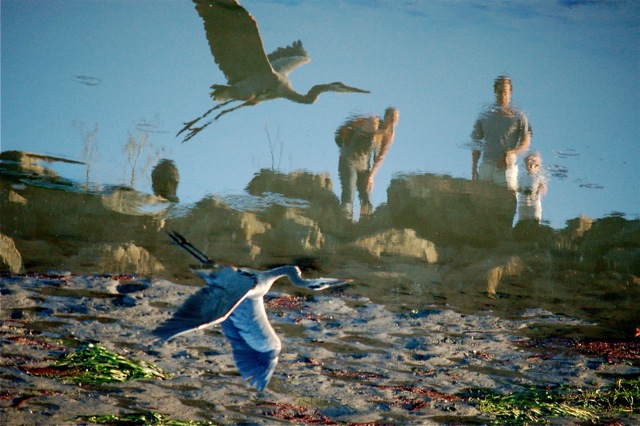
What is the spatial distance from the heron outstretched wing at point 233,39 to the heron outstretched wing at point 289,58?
87 mm

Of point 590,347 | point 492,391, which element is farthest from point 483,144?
point 492,391

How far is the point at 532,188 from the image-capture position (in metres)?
5.15

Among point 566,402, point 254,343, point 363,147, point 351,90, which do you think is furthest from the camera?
point 566,402

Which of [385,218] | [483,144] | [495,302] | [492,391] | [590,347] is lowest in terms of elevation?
[492,391]

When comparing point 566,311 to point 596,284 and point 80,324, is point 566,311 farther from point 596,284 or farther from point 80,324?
point 80,324

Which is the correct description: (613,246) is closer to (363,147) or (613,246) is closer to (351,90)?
(363,147)

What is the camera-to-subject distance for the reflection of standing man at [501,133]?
4.66 m

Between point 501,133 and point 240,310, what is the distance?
2.34 m

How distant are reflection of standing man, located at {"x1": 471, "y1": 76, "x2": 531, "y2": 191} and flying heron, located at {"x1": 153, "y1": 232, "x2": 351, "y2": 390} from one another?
2.06m

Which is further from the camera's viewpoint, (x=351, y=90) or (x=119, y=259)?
(x=119, y=259)

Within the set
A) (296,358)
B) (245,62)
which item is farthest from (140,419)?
(245,62)

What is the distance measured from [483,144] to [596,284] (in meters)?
2.35

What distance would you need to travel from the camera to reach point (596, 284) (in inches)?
246

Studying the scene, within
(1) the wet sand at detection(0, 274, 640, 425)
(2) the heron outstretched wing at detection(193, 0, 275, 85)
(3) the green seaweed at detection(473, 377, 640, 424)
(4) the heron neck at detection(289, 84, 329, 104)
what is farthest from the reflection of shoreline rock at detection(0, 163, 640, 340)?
(3) the green seaweed at detection(473, 377, 640, 424)
